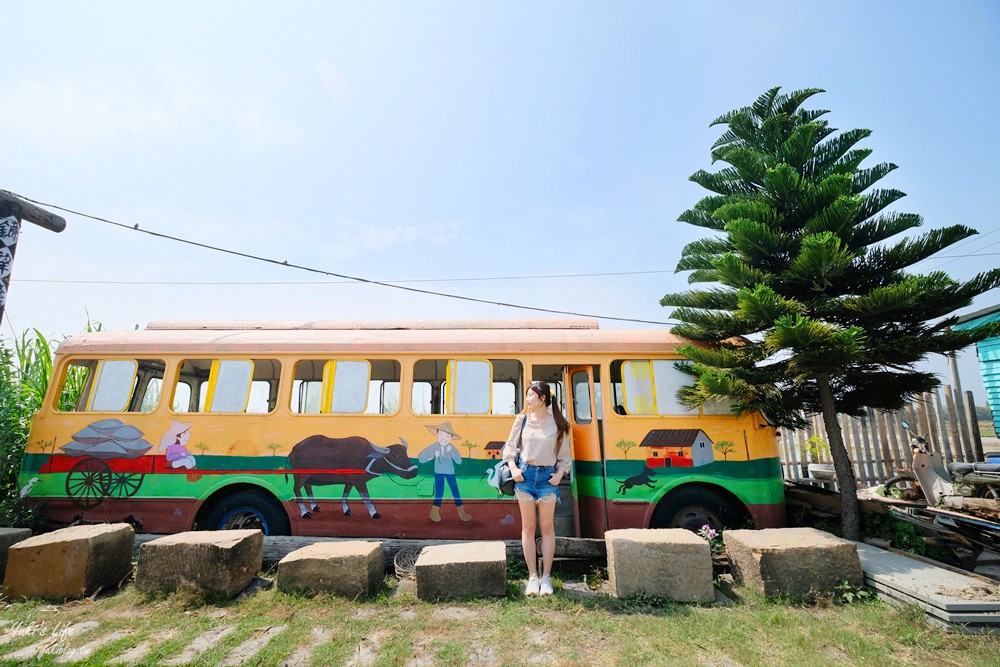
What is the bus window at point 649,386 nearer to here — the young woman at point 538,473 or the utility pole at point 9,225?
the young woman at point 538,473

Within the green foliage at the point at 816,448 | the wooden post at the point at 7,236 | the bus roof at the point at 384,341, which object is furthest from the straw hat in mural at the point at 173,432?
the green foliage at the point at 816,448

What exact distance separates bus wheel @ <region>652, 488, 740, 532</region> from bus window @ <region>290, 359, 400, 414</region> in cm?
355

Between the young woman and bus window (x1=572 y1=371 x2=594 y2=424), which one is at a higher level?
bus window (x1=572 y1=371 x2=594 y2=424)

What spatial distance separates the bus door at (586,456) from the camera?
553 cm

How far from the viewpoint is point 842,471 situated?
225 inches

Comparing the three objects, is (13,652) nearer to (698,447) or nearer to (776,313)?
(698,447)

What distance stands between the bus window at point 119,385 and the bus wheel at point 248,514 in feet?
5.17

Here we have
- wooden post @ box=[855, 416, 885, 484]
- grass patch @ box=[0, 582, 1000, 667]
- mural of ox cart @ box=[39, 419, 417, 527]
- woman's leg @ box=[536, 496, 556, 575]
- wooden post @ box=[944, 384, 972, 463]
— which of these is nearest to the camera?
grass patch @ box=[0, 582, 1000, 667]

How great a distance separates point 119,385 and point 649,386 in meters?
6.82

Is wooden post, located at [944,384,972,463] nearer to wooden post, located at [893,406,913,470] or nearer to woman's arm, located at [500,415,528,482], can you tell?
wooden post, located at [893,406,913,470]

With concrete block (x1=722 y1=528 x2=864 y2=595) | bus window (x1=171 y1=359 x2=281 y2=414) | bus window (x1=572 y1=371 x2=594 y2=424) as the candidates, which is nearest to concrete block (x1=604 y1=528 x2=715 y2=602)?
concrete block (x1=722 y1=528 x2=864 y2=595)

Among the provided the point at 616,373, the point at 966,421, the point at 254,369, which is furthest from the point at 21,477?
the point at 966,421

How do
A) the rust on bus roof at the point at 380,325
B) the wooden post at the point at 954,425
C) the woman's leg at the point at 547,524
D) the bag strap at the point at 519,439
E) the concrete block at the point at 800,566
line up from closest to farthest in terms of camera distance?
the concrete block at the point at 800,566
the woman's leg at the point at 547,524
the bag strap at the point at 519,439
the rust on bus roof at the point at 380,325
the wooden post at the point at 954,425

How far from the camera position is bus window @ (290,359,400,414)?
19.1 feet
